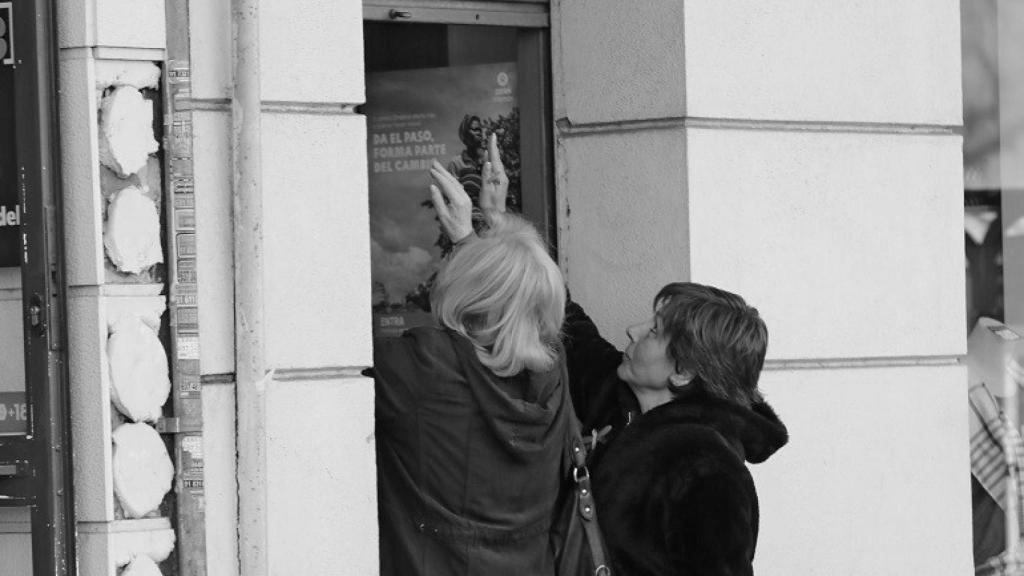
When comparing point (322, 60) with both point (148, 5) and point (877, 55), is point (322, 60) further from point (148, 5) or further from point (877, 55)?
point (877, 55)

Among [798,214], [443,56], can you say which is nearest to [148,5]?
[443,56]

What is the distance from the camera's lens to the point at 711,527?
13.6 ft

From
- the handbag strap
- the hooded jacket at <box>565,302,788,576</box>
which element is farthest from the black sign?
the hooded jacket at <box>565,302,788,576</box>

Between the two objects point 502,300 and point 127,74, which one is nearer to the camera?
point 502,300

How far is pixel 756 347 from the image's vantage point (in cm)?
441

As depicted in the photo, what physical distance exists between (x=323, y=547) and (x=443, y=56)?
1.62 m

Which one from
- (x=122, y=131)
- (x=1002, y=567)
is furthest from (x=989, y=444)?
(x=122, y=131)

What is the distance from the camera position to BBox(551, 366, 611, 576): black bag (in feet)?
14.1

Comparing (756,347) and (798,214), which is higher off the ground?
(798,214)

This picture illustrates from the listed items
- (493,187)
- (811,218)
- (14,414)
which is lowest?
(14,414)

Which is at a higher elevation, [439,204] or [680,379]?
[439,204]

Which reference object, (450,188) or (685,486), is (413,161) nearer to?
(450,188)

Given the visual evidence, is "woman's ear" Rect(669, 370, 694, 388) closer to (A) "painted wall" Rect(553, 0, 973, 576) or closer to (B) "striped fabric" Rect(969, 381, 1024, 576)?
(A) "painted wall" Rect(553, 0, 973, 576)

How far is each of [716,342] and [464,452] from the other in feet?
2.39
